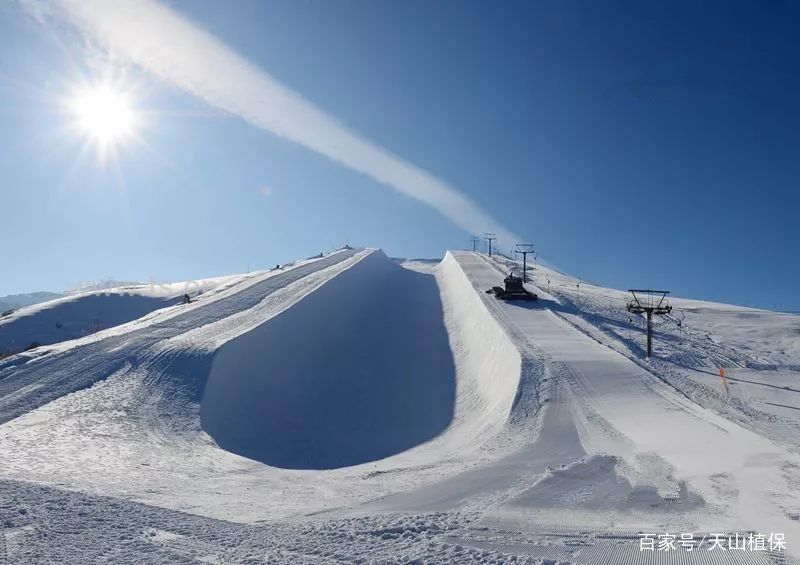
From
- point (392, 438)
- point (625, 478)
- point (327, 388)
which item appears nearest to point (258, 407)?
point (327, 388)

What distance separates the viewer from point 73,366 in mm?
16969

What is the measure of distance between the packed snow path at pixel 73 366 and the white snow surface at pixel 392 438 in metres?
0.10

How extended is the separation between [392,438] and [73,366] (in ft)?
32.8

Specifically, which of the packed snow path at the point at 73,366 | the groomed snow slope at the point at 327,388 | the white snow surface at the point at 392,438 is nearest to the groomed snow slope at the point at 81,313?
the groomed snow slope at the point at 327,388

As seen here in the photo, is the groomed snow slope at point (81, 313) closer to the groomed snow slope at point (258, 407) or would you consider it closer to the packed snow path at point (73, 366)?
the groomed snow slope at point (258, 407)

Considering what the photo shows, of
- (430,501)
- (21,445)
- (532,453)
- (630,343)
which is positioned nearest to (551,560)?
(430,501)

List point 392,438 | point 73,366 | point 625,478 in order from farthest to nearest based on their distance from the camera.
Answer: point 392,438 < point 73,366 < point 625,478

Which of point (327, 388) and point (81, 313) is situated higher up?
point (81, 313)

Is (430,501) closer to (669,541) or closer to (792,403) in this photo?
(669,541)

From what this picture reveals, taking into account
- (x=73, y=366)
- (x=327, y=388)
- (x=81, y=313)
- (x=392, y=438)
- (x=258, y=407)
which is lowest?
(x=392, y=438)

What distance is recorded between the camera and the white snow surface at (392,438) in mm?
6875

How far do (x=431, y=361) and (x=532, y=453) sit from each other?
47.4 feet

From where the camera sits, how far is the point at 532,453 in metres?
11.8

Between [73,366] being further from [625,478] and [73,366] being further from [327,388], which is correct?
[625,478]
